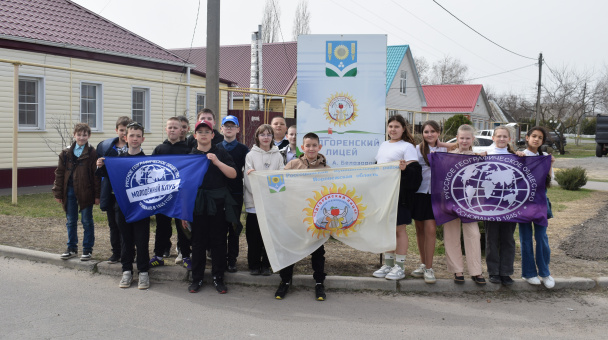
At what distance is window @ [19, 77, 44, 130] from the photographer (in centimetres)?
1493

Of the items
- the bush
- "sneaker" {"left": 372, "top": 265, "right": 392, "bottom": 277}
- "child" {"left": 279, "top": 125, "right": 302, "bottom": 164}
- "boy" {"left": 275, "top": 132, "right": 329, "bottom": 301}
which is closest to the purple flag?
"sneaker" {"left": 372, "top": 265, "right": 392, "bottom": 277}

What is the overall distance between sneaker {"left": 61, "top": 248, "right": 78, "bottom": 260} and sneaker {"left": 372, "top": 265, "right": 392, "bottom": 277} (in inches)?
155

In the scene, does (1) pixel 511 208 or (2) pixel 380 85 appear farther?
(2) pixel 380 85

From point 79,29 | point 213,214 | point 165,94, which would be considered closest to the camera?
point 213,214

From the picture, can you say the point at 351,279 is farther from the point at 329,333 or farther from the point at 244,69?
the point at 244,69

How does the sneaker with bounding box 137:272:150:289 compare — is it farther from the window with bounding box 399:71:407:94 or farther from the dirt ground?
the window with bounding box 399:71:407:94

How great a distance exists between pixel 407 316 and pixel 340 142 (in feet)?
8.79

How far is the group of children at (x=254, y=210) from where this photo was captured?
20.2 feet

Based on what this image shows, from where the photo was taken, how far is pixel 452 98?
2277 inches

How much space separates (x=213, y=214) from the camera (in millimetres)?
6043

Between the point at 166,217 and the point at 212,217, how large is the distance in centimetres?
110

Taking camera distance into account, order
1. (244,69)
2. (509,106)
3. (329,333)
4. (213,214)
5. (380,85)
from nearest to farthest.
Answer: (329,333) < (213,214) < (380,85) < (244,69) < (509,106)

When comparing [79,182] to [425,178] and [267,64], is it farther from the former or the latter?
[267,64]

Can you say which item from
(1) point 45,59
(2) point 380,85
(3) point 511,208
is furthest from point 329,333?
(1) point 45,59
